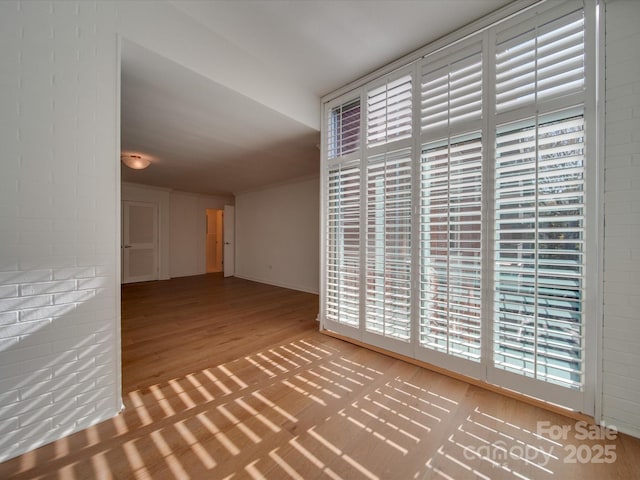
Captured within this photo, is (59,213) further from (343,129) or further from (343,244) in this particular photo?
(343,129)

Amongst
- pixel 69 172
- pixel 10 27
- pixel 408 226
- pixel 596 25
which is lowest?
pixel 408 226

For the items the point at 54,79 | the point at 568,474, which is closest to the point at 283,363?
the point at 568,474

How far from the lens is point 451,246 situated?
6.43 ft

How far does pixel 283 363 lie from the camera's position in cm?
222

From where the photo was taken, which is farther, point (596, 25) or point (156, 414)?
point (156, 414)

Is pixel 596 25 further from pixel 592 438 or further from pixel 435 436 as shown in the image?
pixel 435 436

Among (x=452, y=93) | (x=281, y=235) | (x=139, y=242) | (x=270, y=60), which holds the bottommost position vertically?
(x=139, y=242)

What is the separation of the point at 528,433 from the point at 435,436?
1.79 ft

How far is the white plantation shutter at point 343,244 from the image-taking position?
2.63 meters

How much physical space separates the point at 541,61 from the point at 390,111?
1063mm

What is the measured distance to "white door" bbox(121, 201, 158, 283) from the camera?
19.1 feet

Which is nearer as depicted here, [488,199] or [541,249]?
[541,249]

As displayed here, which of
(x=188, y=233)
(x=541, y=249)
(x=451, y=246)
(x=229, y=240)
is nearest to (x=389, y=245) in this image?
(x=451, y=246)

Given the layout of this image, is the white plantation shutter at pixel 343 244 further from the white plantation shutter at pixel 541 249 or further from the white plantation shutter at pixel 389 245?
the white plantation shutter at pixel 541 249
